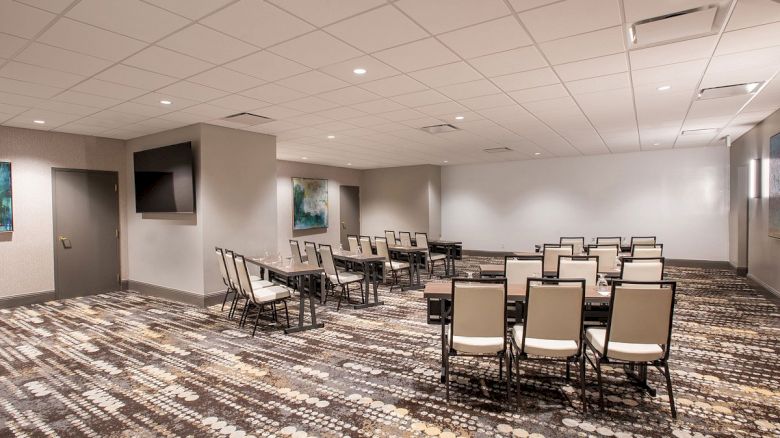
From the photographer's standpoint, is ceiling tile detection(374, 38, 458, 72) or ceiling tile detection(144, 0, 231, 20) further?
ceiling tile detection(374, 38, 458, 72)

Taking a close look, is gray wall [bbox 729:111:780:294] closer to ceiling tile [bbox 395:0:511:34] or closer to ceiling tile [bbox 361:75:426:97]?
ceiling tile [bbox 361:75:426:97]

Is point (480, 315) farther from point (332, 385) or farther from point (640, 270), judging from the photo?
point (640, 270)

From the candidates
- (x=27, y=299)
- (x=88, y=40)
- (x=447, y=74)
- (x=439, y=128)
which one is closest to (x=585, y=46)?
(x=447, y=74)

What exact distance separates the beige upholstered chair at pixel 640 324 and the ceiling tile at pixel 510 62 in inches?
82.7

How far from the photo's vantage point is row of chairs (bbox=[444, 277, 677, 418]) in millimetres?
2881

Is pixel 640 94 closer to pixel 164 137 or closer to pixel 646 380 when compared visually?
pixel 646 380

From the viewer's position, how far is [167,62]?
3701 millimetres

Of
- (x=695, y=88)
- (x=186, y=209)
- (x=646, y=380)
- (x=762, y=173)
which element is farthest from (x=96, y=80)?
(x=762, y=173)

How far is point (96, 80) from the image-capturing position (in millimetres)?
4223

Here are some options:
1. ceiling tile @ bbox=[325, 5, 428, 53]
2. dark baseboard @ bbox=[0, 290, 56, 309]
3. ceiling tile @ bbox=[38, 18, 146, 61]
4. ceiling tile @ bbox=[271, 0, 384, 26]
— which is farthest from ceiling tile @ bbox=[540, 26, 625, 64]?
dark baseboard @ bbox=[0, 290, 56, 309]

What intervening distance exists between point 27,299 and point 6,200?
165 centimetres

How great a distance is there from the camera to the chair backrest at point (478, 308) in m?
3.03

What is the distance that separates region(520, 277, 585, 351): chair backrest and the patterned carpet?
1.90 feet

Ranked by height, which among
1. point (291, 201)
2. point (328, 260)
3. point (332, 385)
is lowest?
point (332, 385)
